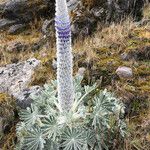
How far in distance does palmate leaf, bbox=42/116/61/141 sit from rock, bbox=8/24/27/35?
14.2 feet

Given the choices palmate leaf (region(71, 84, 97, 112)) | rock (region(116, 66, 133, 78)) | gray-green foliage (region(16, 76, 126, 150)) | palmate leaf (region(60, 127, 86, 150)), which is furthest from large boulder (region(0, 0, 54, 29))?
palmate leaf (region(60, 127, 86, 150))

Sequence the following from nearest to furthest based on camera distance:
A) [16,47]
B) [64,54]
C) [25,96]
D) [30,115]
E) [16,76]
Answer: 1. [64,54]
2. [30,115]
3. [25,96]
4. [16,76]
5. [16,47]

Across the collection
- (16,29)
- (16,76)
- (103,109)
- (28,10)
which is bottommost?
(16,29)

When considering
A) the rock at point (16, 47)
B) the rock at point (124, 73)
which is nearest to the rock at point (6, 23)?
the rock at point (16, 47)

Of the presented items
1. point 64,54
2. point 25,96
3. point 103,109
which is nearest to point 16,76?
point 25,96

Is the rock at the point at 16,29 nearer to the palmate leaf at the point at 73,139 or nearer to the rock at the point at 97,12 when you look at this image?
the rock at the point at 97,12

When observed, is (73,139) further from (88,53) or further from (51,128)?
(88,53)

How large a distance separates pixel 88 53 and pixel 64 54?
202 cm

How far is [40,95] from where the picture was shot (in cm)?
563

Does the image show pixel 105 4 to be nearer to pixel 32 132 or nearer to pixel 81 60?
pixel 81 60

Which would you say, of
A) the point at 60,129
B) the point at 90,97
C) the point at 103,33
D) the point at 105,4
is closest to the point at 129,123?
the point at 90,97

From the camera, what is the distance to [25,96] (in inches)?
236

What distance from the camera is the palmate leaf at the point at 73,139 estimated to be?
5012 mm

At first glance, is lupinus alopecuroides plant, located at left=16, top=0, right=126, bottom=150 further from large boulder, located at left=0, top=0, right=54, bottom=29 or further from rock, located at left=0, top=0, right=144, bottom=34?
large boulder, located at left=0, top=0, right=54, bottom=29
